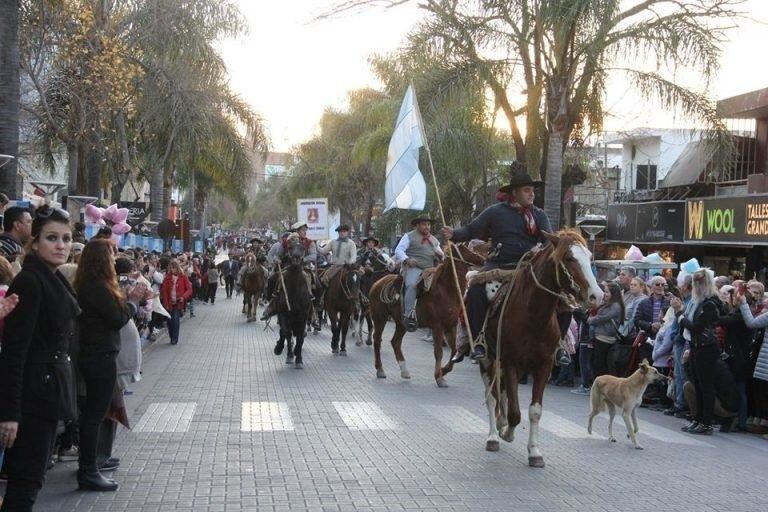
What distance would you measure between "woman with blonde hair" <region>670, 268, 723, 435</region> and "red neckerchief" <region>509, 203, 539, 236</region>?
3420 mm

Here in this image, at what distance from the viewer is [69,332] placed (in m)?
6.18

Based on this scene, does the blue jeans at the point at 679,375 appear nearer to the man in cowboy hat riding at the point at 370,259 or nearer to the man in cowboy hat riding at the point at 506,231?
the man in cowboy hat riding at the point at 506,231

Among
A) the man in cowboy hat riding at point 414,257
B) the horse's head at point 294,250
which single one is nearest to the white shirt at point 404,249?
the man in cowboy hat riding at point 414,257

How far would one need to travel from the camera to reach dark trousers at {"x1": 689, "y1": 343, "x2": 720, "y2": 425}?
13.1 m

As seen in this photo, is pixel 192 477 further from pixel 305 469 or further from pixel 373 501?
pixel 373 501

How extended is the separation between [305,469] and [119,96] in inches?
699

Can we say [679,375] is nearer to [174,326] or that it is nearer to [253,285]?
[174,326]

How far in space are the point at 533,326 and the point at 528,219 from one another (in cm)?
135

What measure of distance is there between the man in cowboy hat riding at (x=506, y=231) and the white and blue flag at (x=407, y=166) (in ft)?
8.89

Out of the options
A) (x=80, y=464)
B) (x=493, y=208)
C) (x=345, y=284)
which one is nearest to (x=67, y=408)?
(x=80, y=464)

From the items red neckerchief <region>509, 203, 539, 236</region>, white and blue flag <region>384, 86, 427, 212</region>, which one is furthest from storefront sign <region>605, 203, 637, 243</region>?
red neckerchief <region>509, 203, 539, 236</region>

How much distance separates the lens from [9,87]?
15250 mm

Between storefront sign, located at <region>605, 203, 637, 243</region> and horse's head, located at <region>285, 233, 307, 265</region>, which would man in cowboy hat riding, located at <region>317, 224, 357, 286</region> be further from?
storefront sign, located at <region>605, 203, 637, 243</region>

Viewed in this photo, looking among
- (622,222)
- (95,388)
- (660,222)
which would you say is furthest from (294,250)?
(622,222)
